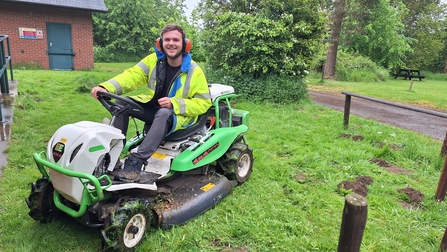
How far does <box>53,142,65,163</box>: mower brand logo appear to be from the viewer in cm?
248

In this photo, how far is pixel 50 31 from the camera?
14758 millimetres

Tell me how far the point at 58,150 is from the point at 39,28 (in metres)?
14.3

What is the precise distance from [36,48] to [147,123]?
13.7 meters

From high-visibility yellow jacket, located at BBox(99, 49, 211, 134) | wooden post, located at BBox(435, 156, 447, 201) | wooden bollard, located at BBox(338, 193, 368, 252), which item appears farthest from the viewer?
wooden post, located at BBox(435, 156, 447, 201)

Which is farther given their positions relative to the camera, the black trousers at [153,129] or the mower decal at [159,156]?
the mower decal at [159,156]

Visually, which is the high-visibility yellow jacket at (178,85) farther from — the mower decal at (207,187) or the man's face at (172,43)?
the mower decal at (207,187)

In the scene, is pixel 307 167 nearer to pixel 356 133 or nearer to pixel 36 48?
pixel 356 133

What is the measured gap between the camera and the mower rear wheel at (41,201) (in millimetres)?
2750

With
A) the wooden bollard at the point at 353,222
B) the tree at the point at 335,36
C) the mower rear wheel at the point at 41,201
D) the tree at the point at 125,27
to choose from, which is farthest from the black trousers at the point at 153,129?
the tree at the point at 125,27

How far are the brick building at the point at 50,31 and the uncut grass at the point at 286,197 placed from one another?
9.21 m

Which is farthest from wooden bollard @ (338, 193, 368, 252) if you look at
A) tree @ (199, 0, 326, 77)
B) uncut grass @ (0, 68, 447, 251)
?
tree @ (199, 0, 326, 77)

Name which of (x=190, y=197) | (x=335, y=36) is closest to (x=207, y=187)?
(x=190, y=197)

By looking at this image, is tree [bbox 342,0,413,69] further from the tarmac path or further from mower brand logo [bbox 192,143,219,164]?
mower brand logo [bbox 192,143,219,164]

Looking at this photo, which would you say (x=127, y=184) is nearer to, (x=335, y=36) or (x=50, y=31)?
(x=50, y=31)
